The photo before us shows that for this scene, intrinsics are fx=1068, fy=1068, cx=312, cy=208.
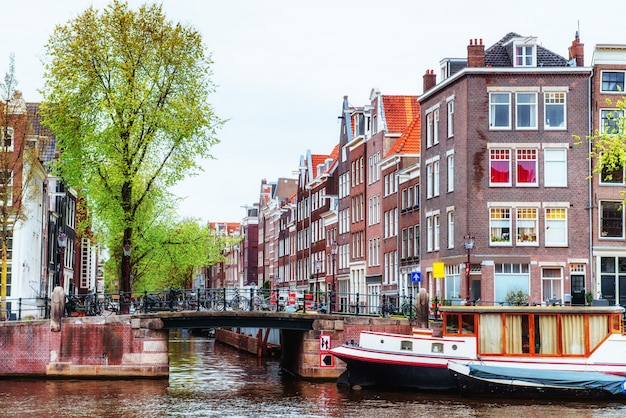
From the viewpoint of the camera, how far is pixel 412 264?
61.3 m

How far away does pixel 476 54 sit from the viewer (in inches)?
2080

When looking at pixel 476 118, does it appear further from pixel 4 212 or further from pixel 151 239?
pixel 4 212

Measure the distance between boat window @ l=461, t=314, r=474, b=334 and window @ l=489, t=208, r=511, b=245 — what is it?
518 inches

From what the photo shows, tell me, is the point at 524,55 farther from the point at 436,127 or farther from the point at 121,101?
the point at 121,101

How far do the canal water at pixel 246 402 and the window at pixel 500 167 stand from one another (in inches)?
595

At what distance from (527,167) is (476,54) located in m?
6.13

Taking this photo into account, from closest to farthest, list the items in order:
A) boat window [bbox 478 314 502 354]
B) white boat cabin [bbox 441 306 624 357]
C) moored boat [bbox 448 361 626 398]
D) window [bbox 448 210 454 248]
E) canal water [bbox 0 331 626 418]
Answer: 1. canal water [bbox 0 331 626 418]
2. moored boat [bbox 448 361 626 398]
3. white boat cabin [bbox 441 306 624 357]
4. boat window [bbox 478 314 502 354]
5. window [bbox 448 210 454 248]

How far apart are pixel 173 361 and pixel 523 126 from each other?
76.6 ft

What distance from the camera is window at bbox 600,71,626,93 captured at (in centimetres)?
5275

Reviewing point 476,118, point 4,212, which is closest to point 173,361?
point 4,212

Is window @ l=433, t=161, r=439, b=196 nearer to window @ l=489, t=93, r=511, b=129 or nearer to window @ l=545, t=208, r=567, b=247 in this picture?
window @ l=489, t=93, r=511, b=129

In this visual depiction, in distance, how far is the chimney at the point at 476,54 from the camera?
52750 millimetres

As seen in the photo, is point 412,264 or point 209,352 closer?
point 412,264

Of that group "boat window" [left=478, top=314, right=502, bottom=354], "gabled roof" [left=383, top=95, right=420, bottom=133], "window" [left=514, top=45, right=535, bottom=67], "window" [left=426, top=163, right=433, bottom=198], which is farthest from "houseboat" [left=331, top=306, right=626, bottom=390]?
"gabled roof" [left=383, top=95, right=420, bottom=133]
